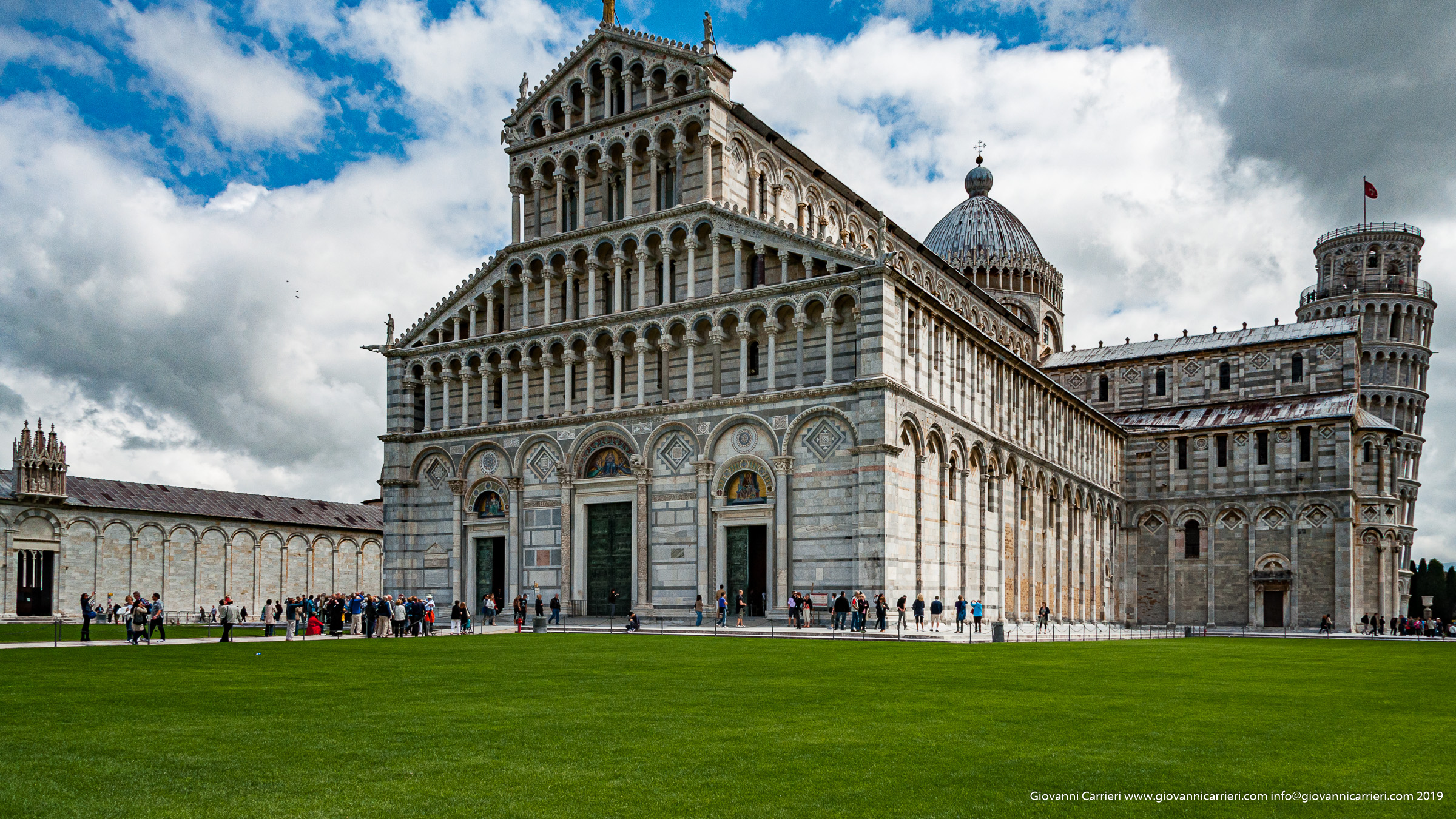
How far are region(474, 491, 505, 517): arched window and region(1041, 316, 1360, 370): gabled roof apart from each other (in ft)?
138

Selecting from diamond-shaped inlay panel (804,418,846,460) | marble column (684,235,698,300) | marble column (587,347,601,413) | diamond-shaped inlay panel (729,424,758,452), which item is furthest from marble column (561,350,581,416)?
diamond-shaped inlay panel (804,418,846,460)

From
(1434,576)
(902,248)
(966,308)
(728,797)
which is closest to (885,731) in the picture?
(728,797)

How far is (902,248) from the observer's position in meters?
53.4

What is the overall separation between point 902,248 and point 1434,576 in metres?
71.9

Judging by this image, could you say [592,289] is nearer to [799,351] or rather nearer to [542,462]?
[542,462]

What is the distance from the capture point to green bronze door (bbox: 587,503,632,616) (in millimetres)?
42406

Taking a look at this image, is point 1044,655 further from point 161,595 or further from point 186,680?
point 161,595

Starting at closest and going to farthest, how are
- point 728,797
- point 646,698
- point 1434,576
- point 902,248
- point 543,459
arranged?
point 728,797 < point 646,698 < point 543,459 < point 902,248 < point 1434,576

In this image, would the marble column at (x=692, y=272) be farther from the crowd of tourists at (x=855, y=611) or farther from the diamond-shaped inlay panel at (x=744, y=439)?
the crowd of tourists at (x=855, y=611)

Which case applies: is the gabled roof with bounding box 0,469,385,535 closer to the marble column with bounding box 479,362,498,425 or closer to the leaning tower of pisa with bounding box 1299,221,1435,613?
the marble column with bounding box 479,362,498,425

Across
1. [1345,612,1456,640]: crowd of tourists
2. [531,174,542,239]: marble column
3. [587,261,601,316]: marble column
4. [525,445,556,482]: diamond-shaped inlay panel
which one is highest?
[531,174,542,239]: marble column

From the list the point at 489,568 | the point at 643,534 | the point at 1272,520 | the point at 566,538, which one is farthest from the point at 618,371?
the point at 1272,520

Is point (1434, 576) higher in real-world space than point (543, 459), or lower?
lower

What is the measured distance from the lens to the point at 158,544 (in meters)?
58.8
